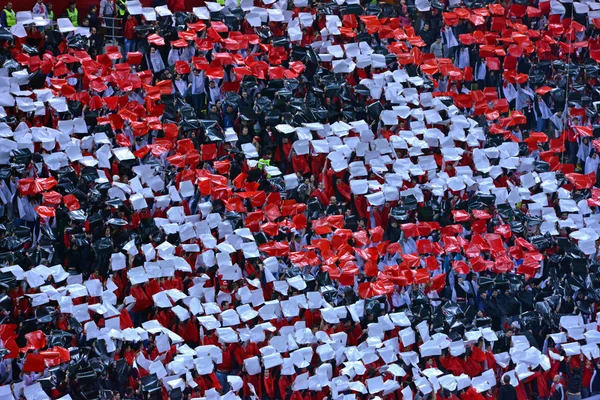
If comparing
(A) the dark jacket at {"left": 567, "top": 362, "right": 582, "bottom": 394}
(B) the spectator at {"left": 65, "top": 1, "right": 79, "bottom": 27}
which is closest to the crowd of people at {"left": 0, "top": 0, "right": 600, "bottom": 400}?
Result: (A) the dark jacket at {"left": 567, "top": 362, "right": 582, "bottom": 394}

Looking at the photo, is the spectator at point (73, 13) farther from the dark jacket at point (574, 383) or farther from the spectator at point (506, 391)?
the dark jacket at point (574, 383)

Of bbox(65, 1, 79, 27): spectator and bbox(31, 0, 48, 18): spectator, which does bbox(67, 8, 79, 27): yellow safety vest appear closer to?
bbox(65, 1, 79, 27): spectator

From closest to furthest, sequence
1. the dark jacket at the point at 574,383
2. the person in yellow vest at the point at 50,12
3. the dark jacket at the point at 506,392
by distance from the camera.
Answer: the dark jacket at the point at 506,392
the dark jacket at the point at 574,383
the person in yellow vest at the point at 50,12

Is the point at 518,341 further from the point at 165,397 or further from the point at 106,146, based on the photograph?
the point at 106,146

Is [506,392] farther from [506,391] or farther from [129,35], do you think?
[129,35]

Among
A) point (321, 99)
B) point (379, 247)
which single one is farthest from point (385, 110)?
point (379, 247)

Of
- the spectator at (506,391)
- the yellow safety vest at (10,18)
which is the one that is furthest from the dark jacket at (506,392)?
the yellow safety vest at (10,18)

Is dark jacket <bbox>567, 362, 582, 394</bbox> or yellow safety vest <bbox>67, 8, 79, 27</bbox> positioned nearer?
dark jacket <bbox>567, 362, 582, 394</bbox>

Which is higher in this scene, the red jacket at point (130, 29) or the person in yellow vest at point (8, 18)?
the person in yellow vest at point (8, 18)
